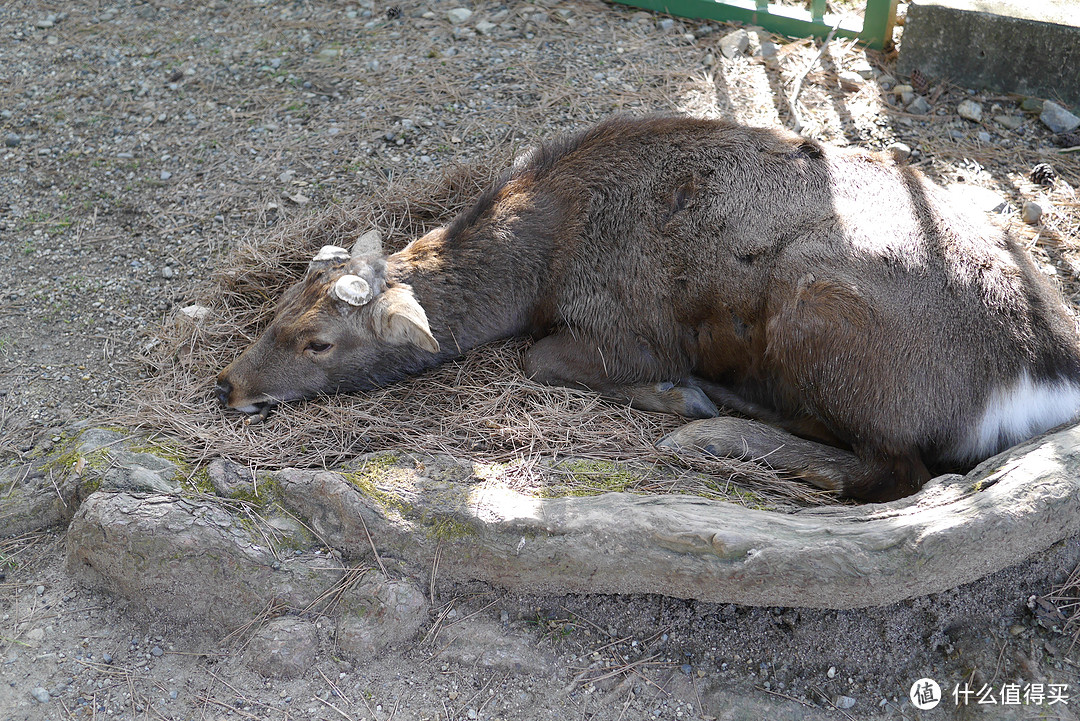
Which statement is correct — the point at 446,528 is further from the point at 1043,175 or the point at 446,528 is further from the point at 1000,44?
the point at 1000,44

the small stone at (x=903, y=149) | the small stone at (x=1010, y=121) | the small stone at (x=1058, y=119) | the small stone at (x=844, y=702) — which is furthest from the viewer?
the small stone at (x=1010, y=121)

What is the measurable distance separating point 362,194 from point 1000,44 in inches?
212

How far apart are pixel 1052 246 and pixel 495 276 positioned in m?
3.82

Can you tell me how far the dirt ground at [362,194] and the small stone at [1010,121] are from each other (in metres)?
0.05

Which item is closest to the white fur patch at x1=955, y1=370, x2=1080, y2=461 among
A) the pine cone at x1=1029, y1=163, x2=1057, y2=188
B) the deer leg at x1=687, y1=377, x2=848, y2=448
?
the deer leg at x1=687, y1=377, x2=848, y2=448

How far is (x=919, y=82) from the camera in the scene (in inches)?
275

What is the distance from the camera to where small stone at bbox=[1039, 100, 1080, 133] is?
652 centimetres

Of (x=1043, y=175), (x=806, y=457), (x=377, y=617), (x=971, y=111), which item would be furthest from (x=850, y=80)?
(x=377, y=617)

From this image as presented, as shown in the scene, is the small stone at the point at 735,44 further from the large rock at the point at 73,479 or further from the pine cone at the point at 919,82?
the large rock at the point at 73,479

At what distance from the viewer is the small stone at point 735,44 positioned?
748 centimetres

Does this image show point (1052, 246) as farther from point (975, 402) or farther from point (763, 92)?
point (763, 92)

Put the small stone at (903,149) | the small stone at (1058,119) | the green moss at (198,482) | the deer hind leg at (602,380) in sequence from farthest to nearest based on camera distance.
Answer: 1. the small stone at (1058,119)
2. the small stone at (903,149)
3. the deer hind leg at (602,380)
4. the green moss at (198,482)

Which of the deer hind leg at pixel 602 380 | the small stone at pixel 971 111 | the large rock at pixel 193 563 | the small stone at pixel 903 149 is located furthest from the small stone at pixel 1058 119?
the large rock at pixel 193 563

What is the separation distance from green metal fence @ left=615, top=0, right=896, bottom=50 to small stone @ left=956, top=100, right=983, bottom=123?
1059mm
